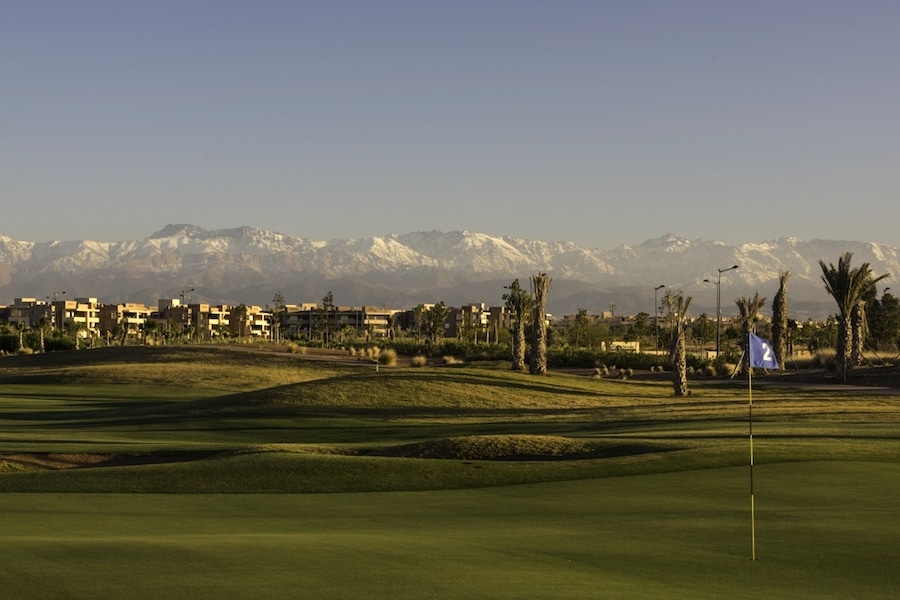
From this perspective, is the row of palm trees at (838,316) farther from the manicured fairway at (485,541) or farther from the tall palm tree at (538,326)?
the manicured fairway at (485,541)

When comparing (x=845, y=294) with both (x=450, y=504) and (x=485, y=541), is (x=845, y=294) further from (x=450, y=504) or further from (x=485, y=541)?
(x=485, y=541)

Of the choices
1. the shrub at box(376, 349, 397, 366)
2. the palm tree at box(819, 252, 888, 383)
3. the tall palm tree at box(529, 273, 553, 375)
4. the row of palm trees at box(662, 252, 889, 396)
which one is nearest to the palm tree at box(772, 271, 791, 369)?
the row of palm trees at box(662, 252, 889, 396)

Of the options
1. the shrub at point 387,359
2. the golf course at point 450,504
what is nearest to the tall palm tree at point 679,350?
the golf course at point 450,504

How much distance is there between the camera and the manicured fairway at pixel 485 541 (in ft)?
43.4

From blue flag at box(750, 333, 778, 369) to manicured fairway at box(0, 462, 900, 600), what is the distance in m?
2.49

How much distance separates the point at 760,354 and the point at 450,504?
6.92 m

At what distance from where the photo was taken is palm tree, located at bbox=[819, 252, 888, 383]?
70375 millimetres

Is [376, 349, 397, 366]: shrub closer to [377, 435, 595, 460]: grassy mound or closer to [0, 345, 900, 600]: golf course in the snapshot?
[0, 345, 900, 600]: golf course

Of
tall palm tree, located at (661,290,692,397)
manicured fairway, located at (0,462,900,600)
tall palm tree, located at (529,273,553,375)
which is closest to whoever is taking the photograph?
manicured fairway, located at (0,462,900,600)

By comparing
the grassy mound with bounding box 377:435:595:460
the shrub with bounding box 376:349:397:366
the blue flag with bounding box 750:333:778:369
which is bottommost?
the grassy mound with bounding box 377:435:595:460

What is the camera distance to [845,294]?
71562 millimetres

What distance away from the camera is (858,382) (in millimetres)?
70188

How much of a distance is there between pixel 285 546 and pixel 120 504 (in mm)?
7400

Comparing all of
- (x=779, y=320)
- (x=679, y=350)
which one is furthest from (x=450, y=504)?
(x=779, y=320)
